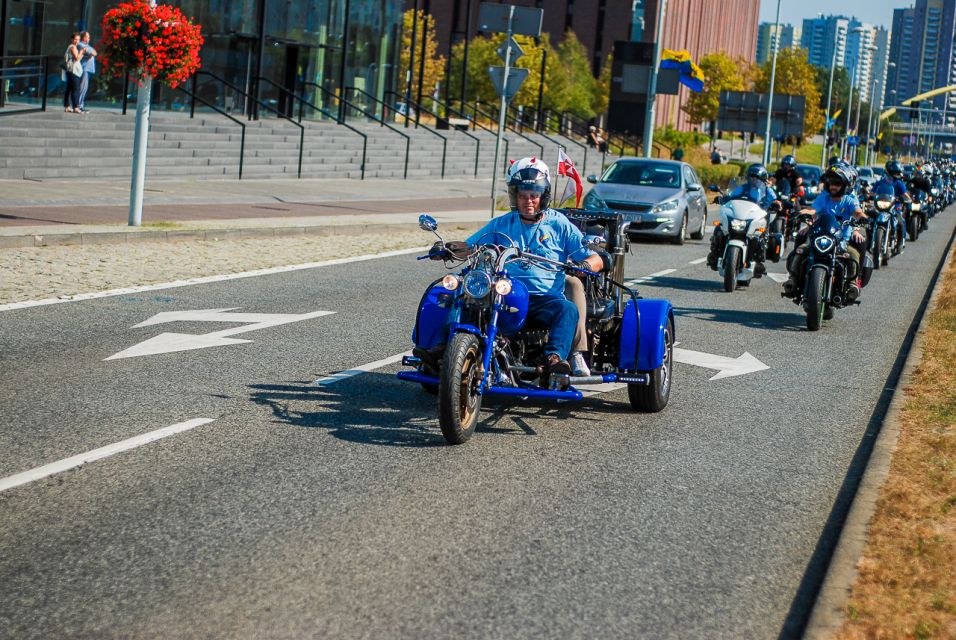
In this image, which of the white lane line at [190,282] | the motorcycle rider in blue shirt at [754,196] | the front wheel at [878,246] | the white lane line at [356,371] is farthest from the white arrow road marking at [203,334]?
the front wheel at [878,246]

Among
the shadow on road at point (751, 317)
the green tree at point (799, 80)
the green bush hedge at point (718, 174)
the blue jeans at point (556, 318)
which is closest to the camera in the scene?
the blue jeans at point (556, 318)

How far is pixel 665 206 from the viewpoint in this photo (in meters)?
24.5

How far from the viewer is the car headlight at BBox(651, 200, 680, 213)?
80.2ft

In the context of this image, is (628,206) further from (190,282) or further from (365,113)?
(365,113)

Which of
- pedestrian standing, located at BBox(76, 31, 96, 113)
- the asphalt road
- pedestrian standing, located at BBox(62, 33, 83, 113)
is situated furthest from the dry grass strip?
pedestrian standing, located at BBox(76, 31, 96, 113)

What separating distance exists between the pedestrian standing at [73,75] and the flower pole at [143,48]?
34.2 feet

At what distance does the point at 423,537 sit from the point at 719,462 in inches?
88.9

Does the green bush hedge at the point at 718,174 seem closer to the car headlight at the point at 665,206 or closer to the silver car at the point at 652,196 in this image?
the silver car at the point at 652,196

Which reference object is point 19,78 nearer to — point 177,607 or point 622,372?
point 622,372

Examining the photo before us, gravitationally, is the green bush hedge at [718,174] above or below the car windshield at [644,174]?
above

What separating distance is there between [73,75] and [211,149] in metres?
3.34

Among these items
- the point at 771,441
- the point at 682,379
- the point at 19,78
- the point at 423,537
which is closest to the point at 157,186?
the point at 19,78

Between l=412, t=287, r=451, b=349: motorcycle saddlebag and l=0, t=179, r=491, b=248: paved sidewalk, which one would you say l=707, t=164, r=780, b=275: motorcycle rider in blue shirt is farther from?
l=412, t=287, r=451, b=349: motorcycle saddlebag

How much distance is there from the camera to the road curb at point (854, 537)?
15.1 feet
